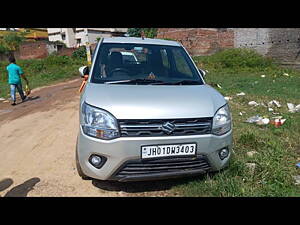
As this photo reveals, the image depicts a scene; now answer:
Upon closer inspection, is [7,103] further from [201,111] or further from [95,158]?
[201,111]

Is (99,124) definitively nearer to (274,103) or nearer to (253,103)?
(253,103)

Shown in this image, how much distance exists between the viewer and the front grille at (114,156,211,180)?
1996mm

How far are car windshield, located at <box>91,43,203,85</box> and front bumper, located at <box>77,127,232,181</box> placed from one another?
0.84m

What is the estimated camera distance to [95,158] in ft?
6.74

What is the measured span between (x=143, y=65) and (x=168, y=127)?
1314mm

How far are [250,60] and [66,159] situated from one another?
42.2 ft

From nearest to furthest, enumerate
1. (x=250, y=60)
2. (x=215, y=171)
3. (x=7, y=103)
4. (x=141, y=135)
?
(x=141, y=135), (x=215, y=171), (x=7, y=103), (x=250, y=60)

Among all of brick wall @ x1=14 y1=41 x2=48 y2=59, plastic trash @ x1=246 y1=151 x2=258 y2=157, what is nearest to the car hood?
plastic trash @ x1=246 y1=151 x2=258 y2=157

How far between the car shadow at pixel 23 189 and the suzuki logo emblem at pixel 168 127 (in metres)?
1.74

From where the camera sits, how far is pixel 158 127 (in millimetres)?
1968

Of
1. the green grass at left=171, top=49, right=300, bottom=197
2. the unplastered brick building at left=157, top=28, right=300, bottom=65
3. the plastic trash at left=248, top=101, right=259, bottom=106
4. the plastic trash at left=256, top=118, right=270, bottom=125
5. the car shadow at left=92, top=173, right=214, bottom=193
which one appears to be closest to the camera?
the green grass at left=171, top=49, right=300, bottom=197

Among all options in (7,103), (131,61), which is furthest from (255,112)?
(7,103)

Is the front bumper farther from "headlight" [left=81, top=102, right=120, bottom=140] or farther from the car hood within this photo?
the car hood

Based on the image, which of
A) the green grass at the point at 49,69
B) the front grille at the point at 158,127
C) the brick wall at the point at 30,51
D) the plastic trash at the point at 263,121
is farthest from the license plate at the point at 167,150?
the brick wall at the point at 30,51
